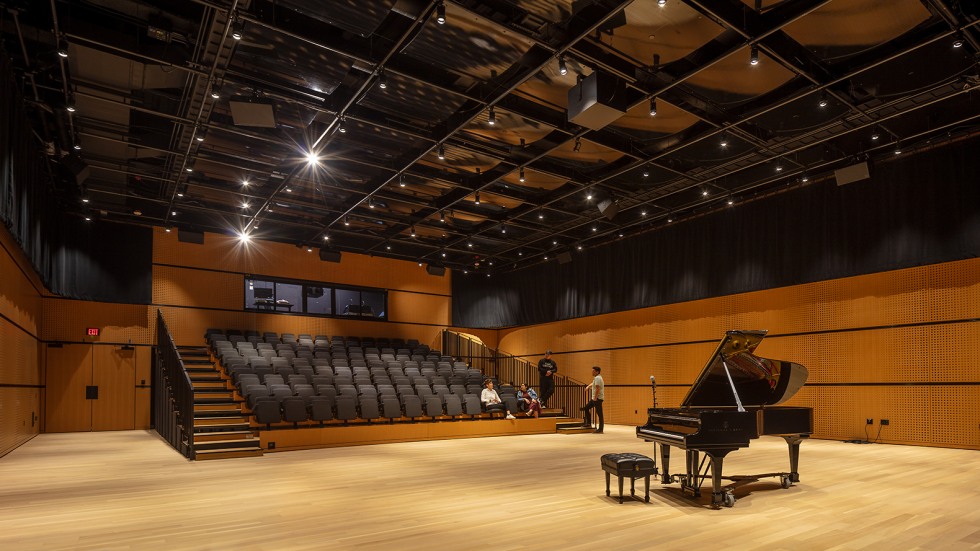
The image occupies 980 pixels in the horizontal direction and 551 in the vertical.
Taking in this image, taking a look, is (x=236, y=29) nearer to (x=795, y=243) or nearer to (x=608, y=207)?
(x=608, y=207)

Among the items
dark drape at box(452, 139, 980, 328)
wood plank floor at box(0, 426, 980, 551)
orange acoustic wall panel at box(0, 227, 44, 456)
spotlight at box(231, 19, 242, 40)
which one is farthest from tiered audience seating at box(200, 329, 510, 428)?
spotlight at box(231, 19, 242, 40)

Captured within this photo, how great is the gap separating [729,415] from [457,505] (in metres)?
2.22

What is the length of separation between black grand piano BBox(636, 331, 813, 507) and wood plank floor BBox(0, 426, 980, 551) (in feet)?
0.92

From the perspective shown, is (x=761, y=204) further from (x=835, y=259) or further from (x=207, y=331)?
(x=207, y=331)

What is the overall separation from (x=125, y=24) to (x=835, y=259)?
10494 mm

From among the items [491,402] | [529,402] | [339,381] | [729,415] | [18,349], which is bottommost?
[529,402]

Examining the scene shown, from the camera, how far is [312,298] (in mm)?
14344

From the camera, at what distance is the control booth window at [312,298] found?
1359 cm

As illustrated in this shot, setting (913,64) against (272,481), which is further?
(913,64)

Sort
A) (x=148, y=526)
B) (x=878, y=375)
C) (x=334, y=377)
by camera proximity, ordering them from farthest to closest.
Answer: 1. (x=334, y=377)
2. (x=878, y=375)
3. (x=148, y=526)

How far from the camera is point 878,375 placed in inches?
361

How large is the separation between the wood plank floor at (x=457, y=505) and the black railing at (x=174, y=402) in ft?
1.35

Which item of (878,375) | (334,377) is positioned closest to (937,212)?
(878,375)

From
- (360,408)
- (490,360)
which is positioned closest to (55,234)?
(360,408)
